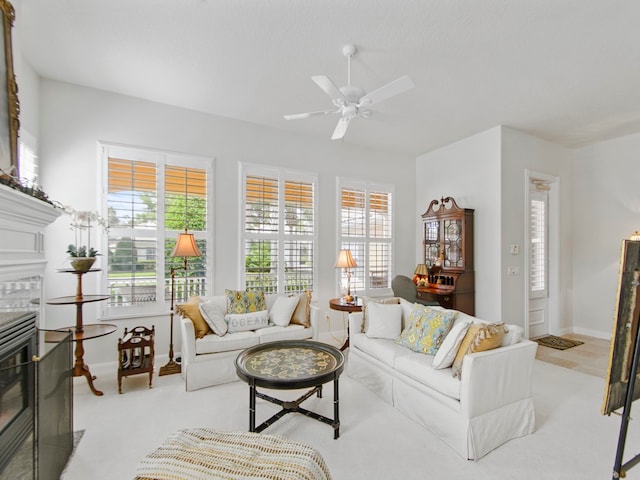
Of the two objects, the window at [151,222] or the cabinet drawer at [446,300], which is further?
the cabinet drawer at [446,300]

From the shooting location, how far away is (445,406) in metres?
2.28

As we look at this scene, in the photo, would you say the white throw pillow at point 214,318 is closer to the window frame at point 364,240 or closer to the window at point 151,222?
the window at point 151,222

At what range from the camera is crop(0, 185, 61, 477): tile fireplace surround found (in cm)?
153

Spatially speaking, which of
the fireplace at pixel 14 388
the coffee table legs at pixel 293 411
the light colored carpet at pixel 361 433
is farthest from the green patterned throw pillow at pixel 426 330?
the fireplace at pixel 14 388

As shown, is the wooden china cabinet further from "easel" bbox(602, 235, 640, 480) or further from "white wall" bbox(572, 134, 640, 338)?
"easel" bbox(602, 235, 640, 480)

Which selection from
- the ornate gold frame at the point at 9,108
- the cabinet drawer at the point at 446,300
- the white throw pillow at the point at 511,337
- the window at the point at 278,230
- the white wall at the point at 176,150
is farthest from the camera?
the cabinet drawer at the point at 446,300

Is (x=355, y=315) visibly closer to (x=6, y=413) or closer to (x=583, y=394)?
(x=583, y=394)

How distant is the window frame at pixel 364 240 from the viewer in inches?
200

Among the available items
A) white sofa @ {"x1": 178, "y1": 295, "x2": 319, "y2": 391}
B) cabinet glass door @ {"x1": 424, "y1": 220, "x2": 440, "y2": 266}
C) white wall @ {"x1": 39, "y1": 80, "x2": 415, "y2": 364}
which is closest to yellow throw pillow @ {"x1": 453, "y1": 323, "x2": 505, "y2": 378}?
white sofa @ {"x1": 178, "y1": 295, "x2": 319, "y2": 391}

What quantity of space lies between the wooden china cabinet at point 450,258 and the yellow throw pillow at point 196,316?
3054 millimetres

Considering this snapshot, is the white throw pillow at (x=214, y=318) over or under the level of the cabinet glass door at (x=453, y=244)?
under

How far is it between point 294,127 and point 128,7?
2.48m

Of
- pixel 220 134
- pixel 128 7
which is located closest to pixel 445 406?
pixel 128 7

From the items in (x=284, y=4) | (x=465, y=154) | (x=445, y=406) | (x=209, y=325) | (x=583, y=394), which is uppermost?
(x=284, y=4)
